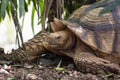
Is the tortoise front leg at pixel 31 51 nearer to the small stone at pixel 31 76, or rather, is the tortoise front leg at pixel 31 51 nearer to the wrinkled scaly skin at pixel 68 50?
the wrinkled scaly skin at pixel 68 50

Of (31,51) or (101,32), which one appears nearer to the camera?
(101,32)

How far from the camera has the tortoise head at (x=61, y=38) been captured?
236cm

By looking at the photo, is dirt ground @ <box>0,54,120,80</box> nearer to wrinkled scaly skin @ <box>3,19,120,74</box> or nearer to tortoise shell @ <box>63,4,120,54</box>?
wrinkled scaly skin @ <box>3,19,120,74</box>

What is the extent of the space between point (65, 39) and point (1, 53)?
550 mm

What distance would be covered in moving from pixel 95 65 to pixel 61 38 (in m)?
0.32

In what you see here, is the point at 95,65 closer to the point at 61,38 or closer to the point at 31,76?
the point at 61,38

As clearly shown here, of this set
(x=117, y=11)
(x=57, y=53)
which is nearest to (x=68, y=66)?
(x=57, y=53)

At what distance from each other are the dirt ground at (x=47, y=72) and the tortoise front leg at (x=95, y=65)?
5 cm

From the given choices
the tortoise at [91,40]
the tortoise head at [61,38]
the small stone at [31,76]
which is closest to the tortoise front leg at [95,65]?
the tortoise at [91,40]

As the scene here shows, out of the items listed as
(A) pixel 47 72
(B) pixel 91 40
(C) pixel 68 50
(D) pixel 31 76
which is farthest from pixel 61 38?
(D) pixel 31 76

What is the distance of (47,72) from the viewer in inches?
83.7

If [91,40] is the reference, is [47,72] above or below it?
below

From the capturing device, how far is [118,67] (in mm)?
2230

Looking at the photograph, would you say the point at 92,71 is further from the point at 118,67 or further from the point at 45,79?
the point at 45,79
